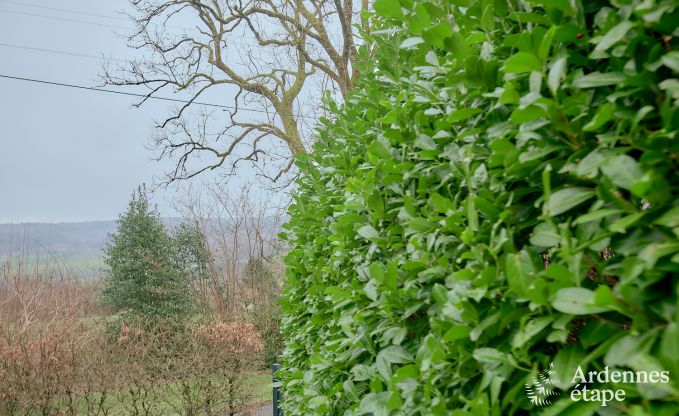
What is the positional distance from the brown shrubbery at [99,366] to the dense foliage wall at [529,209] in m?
6.77

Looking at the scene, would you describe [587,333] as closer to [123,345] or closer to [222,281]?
[123,345]

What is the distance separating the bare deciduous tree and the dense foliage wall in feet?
34.6

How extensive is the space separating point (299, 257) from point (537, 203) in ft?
5.97

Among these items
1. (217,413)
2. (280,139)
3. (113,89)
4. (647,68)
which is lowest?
(217,413)

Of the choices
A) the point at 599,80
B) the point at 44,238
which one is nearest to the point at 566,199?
the point at 599,80

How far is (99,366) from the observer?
24.3 ft

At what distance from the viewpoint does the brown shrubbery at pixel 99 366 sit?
671 cm

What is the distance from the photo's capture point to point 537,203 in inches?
31.1

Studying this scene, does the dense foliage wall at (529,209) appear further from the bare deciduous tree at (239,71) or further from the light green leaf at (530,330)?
the bare deciduous tree at (239,71)

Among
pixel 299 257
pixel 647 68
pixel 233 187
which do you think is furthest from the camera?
pixel 233 187

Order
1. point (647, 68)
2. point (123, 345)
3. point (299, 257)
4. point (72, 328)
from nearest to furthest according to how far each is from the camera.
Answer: point (647, 68), point (299, 257), point (72, 328), point (123, 345)

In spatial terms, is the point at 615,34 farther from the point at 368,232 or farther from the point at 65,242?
the point at 65,242

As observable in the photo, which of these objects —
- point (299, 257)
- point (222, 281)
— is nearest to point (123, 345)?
point (222, 281)

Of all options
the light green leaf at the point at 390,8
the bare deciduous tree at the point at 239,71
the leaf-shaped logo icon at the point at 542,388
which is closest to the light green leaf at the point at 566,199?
the leaf-shaped logo icon at the point at 542,388
